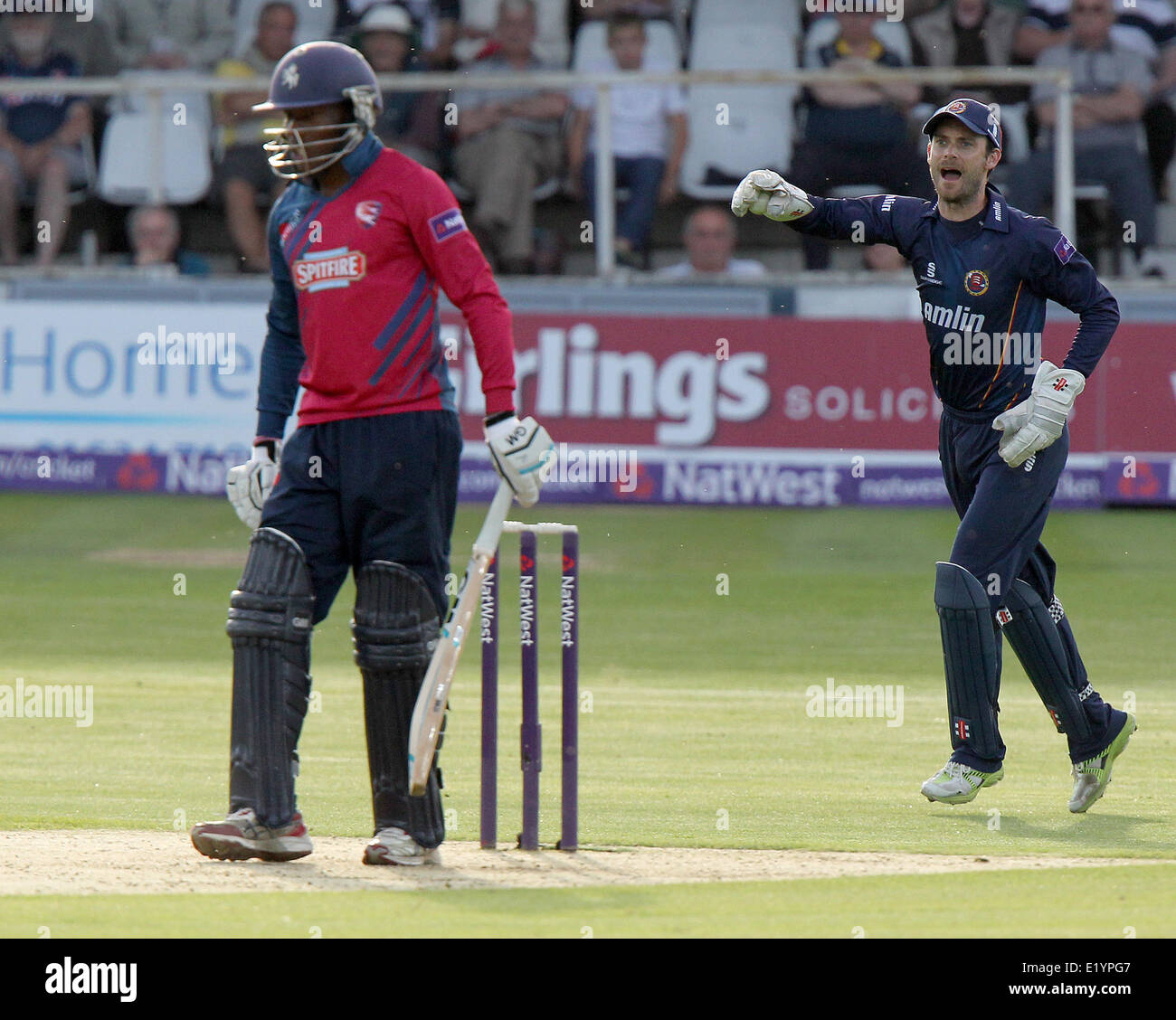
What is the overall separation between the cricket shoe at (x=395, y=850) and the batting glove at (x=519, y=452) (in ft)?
3.32

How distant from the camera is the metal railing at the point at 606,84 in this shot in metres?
15.8

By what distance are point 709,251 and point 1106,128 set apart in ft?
11.3

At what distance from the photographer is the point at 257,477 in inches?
243

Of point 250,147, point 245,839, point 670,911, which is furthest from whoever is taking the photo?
point 250,147

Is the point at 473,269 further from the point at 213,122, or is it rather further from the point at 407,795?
the point at 213,122

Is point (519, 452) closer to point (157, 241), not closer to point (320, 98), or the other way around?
point (320, 98)

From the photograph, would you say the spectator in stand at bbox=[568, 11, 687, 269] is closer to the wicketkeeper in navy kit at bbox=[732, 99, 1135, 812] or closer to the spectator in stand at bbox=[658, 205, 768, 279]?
the spectator in stand at bbox=[658, 205, 768, 279]

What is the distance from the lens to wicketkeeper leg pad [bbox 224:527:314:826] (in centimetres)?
566

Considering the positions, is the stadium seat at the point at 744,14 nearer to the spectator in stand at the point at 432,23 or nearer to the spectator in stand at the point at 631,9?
the spectator in stand at the point at 631,9

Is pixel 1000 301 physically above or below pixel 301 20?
below

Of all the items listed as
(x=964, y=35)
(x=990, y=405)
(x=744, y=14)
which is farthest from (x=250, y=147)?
(x=990, y=405)

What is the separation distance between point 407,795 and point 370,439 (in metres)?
1.00
